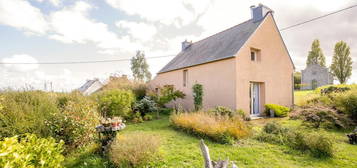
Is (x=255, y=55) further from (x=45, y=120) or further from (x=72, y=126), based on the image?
(x=45, y=120)

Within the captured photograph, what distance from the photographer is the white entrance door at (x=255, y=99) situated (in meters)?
9.99

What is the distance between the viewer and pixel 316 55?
101ft

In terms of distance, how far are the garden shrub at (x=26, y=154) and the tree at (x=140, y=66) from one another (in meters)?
30.6

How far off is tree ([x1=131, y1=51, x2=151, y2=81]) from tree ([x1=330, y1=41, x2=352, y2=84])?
3346cm

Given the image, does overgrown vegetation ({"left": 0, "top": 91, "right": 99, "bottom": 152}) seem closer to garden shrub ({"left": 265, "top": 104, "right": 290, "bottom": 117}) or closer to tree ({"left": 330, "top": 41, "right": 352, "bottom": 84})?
garden shrub ({"left": 265, "top": 104, "right": 290, "bottom": 117})

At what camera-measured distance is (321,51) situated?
30.5 meters

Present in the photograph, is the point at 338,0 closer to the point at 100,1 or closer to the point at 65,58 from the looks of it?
the point at 100,1

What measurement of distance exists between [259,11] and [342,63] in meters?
28.2

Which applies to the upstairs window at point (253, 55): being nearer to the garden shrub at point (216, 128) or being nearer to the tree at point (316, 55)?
the garden shrub at point (216, 128)

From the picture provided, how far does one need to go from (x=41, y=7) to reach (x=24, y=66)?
16.7m

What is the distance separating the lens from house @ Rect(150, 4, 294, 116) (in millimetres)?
9047

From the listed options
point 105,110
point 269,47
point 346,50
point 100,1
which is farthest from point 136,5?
point 346,50

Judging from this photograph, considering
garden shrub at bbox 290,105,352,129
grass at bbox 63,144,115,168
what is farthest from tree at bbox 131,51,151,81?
grass at bbox 63,144,115,168

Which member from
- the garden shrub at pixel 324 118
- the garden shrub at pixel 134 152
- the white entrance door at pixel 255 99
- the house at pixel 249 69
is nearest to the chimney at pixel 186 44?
the house at pixel 249 69
